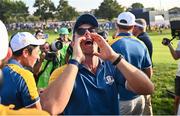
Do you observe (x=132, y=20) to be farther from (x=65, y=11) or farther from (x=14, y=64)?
(x=65, y=11)

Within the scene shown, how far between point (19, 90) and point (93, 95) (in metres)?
0.85

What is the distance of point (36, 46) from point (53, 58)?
2263 mm

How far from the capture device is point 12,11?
83688 millimetres

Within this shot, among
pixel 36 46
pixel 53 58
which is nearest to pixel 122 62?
pixel 36 46

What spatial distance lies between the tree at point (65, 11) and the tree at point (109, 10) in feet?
16.6

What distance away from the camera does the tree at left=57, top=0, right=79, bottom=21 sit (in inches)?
3270

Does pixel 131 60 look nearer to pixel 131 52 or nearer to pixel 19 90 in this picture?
pixel 131 52

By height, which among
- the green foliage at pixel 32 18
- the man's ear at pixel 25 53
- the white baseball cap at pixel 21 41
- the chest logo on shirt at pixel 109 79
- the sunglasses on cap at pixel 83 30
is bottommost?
the green foliage at pixel 32 18

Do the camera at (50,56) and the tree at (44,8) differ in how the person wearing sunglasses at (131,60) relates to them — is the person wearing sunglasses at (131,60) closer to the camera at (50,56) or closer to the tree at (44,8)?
the camera at (50,56)

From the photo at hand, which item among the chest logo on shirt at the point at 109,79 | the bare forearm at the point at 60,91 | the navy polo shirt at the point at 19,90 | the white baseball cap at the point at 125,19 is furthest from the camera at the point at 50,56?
the bare forearm at the point at 60,91

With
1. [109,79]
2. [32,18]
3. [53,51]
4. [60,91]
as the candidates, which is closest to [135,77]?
[109,79]

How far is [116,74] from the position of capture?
340 cm

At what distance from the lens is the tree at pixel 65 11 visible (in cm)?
8306

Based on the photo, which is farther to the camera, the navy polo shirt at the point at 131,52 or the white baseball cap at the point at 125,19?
the white baseball cap at the point at 125,19
